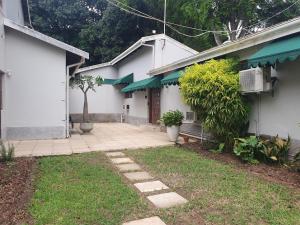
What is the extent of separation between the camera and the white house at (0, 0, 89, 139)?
39.9 feet

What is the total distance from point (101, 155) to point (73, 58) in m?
6.62

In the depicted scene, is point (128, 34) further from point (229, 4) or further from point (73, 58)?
point (73, 58)

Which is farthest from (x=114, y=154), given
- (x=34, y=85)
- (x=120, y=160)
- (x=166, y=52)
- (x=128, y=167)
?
(x=166, y=52)

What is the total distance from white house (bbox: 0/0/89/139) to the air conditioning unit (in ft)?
24.7

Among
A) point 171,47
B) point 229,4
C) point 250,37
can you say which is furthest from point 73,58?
point 229,4

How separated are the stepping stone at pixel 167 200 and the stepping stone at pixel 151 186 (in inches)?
15.2

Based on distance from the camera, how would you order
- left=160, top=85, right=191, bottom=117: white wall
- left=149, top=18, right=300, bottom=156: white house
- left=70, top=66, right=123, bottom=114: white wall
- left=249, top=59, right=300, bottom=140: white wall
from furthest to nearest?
left=70, top=66, right=123, bottom=114: white wall, left=160, top=85, right=191, bottom=117: white wall, left=249, top=59, right=300, bottom=140: white wall, left=149, top=18, right=300, bottom=156: white house

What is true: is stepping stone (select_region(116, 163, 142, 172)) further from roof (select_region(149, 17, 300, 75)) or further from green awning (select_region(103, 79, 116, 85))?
green awning (select_region(103, 79, 116, 85))

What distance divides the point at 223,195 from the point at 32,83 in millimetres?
9960

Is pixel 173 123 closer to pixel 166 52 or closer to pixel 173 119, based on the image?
pixel 173 119

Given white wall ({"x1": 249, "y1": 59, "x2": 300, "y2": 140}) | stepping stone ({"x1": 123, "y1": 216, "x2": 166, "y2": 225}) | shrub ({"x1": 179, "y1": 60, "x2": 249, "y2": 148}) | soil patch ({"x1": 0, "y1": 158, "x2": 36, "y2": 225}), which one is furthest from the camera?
shrub ({"x1": 179, "y1": 60, "x2": 249, "y2": 148})

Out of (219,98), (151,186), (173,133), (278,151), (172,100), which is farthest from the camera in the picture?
(172,100)

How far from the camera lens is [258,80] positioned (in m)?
8.13

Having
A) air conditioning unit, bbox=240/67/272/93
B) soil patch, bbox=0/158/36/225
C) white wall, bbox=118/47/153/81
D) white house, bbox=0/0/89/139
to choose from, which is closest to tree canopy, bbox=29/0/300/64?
white wall, bbox=118/47/153/81
